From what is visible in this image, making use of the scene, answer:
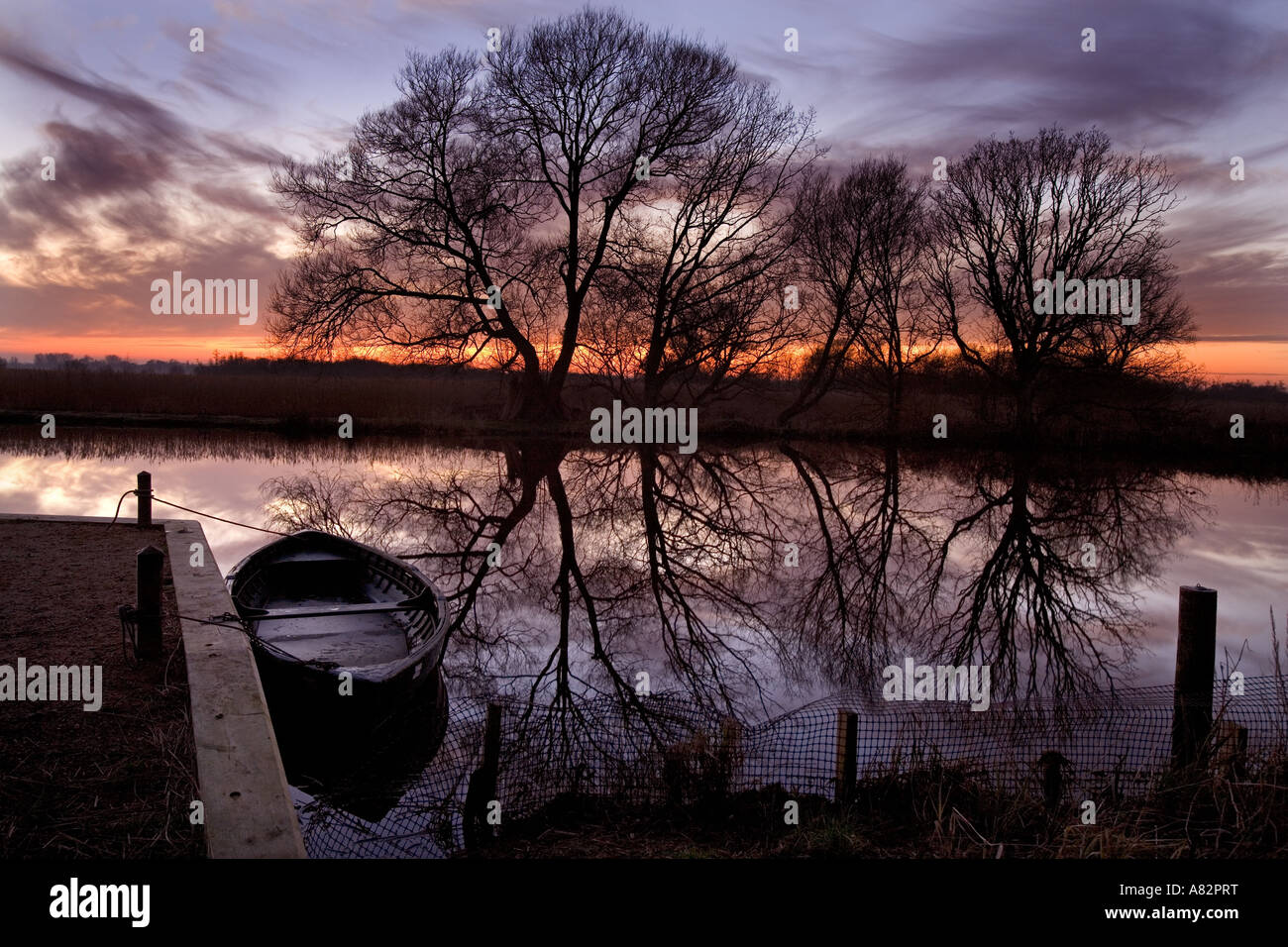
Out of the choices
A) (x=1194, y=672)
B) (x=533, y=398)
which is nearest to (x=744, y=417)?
(x=533, y=398)

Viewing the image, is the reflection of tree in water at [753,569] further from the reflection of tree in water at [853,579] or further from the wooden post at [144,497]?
the wooden post at [144,497]

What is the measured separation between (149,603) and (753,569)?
8.61 m

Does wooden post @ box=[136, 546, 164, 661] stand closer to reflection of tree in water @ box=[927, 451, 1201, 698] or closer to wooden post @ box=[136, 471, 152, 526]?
wooden post @ box=[136, 471, 152, 526]

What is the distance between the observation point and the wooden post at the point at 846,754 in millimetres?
4734

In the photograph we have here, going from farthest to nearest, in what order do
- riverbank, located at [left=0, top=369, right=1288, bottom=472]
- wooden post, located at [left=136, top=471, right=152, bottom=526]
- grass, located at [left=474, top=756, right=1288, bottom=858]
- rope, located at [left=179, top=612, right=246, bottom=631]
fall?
1. riverbank, located at [left=0, top=369, right=1288, bottom=472]
2. wooden post, located at [left=136, top=471, right=152, bottom=526]
3. rope, located at [left=179, top=612, right=246, bottom=631]
4. grass, located at [left=474, top=756, right=1288, bottom=858]

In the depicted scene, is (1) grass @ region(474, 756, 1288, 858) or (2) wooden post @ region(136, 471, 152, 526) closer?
(1) grass @ region(474, 756, 1288, 858)

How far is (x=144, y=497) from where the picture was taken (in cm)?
1059

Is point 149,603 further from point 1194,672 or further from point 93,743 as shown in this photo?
point 1194,672

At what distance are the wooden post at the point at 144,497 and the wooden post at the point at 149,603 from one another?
5200 millimetres

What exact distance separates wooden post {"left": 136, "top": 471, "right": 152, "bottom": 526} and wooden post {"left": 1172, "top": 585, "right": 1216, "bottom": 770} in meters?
11.1

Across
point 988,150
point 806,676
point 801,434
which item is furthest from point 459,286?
point 806,676

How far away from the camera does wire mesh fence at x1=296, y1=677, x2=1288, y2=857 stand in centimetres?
478

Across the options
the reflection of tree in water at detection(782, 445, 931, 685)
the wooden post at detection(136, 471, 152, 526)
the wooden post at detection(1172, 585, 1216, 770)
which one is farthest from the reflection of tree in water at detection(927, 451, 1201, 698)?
the wooden post at detection(136, 471, 152, 526)

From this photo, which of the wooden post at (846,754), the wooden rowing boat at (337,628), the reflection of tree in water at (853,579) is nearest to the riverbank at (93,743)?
the wooden rowing boat at (337,628)
